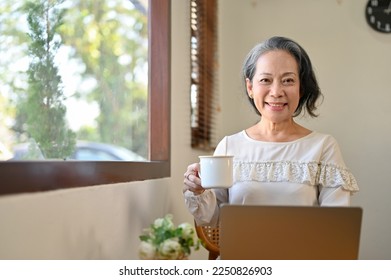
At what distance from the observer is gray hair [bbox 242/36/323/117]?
124 cm

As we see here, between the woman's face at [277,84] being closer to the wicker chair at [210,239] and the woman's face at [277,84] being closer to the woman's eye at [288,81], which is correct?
the woman's eye at [288,81]

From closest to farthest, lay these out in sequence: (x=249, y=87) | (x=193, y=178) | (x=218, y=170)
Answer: (x=218, y=170) < (x=193, y=178) < (x=249, y=87)

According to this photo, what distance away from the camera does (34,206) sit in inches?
26.3

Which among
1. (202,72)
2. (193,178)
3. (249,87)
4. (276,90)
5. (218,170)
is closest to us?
(218,170)

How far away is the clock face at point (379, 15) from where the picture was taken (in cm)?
269

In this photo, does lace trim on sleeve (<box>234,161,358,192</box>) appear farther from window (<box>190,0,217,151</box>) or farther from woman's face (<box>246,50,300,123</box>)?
window (<box>190,0,217,151</box>)

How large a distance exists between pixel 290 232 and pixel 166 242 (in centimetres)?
19

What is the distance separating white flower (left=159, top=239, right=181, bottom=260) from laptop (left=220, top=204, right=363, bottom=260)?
0.08 metres

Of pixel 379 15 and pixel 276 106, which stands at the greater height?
pixel 379 15

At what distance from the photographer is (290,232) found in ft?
2.45

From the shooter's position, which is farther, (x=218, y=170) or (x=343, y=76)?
(x=343, y=76)

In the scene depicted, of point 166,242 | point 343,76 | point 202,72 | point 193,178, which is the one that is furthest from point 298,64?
point 343,76

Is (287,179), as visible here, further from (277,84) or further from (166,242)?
(166,242)

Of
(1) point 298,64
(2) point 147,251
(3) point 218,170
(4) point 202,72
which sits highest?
(4) point 202,72
